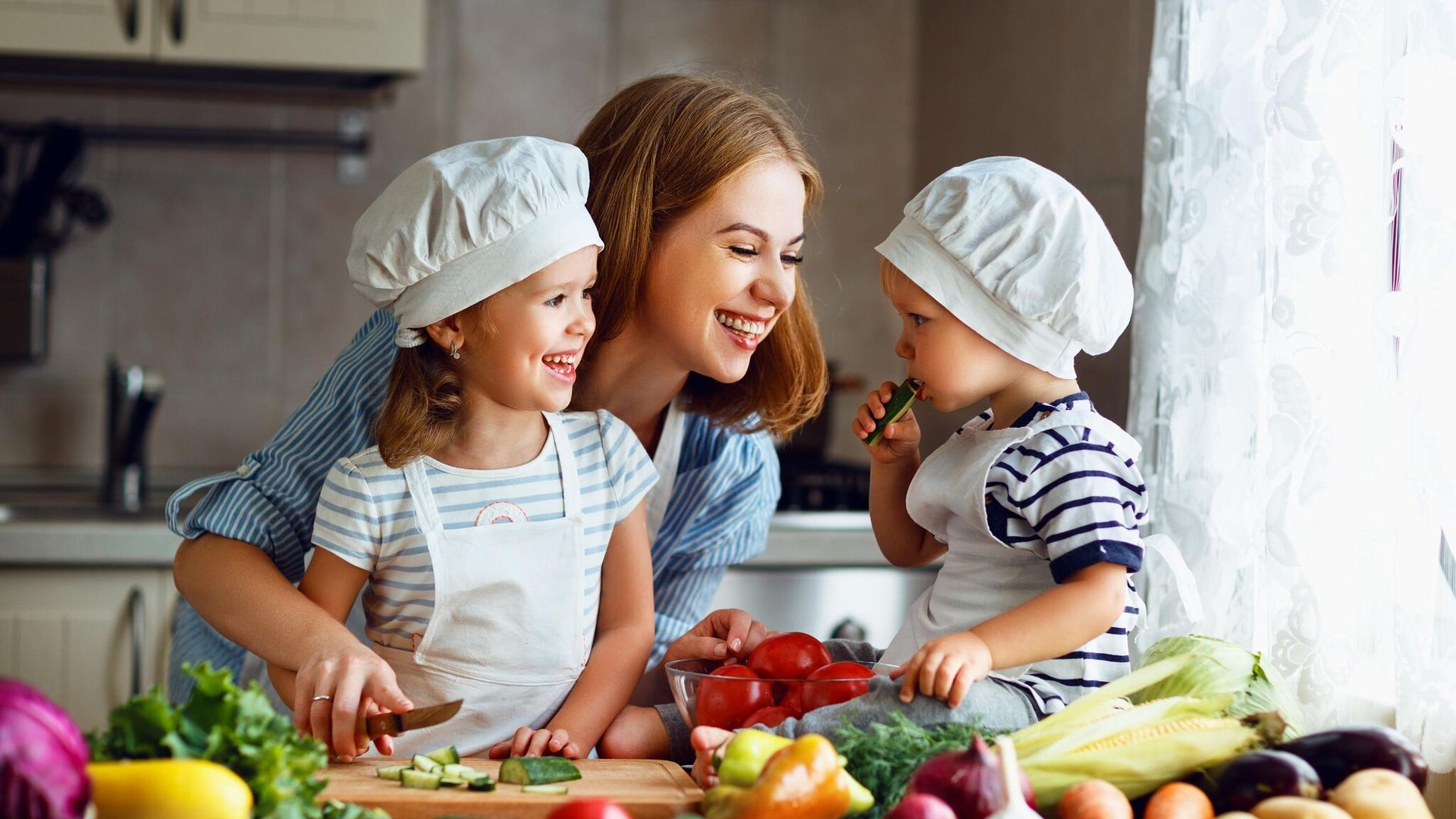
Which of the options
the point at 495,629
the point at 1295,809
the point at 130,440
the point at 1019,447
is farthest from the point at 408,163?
the point at 1295,809

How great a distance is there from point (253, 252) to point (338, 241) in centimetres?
18

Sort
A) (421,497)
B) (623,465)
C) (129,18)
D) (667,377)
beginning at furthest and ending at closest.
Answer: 1. (129,18)
2. (667,377)
3. (623,465)
4. (421,497)

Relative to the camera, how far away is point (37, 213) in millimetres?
2658

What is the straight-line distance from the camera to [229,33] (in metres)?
2.46

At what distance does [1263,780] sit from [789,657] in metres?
0.36

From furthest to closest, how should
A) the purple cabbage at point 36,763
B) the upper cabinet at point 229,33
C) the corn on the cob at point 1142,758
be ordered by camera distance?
the upper cabinet at point 229,33 < the corn on the cob at point 1142,758 < the purple cabbage at point 36,763

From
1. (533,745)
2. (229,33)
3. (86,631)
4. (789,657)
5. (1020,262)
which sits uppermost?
(229,33)

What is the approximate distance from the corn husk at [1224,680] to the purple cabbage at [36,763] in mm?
716

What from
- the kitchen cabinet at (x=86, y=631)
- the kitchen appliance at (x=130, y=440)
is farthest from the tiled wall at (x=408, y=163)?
the kitchen cabinet at (x=86, y=631)

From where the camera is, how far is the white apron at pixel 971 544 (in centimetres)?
110

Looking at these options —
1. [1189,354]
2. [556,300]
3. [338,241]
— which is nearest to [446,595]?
[556,300]

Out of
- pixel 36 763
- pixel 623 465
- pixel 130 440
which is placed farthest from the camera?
pixel 130 440

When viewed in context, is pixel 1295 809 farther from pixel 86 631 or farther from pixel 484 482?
pixel 86 631

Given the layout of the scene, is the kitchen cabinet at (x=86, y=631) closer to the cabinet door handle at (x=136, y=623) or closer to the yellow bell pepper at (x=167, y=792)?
the cabinet door handle at (x=136, y=623)
